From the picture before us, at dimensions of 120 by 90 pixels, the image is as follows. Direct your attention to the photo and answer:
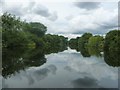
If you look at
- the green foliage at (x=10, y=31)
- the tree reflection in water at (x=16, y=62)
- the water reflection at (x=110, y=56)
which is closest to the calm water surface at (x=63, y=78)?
the tree reflection in water at (x=16, y=62)

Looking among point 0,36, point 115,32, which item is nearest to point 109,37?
point 115,32

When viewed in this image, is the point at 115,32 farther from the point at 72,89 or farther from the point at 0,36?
the point at 72,89

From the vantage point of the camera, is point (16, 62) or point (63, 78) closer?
point (63, 78)

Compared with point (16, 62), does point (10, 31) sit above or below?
above

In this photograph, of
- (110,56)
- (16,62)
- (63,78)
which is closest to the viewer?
(63,78)

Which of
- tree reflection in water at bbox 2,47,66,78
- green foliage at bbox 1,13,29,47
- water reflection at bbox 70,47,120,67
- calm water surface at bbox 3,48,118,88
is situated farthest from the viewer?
green foliage at bbox 1,13,29,47

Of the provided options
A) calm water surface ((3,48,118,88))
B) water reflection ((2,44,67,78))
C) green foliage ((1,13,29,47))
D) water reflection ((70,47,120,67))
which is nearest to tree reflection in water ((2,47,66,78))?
water reflection ((2,44,67,78))

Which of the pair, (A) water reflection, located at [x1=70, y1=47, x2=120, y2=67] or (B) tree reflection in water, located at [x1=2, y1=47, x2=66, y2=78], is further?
(A) water reflection, located at [x1=70, y1=47, x2=120, y2=67]

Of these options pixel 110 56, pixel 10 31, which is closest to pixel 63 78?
pixel 110 56

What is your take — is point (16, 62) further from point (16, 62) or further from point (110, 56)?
point (110, 56)

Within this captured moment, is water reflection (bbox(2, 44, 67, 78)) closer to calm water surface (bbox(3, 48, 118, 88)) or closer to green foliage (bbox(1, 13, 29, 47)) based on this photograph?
calm water surface (bbox(3, 48, 118, 88))

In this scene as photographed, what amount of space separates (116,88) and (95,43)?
238ft

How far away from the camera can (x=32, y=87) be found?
1288cm

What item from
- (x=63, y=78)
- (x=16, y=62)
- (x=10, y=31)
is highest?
(x=10, y=31)
